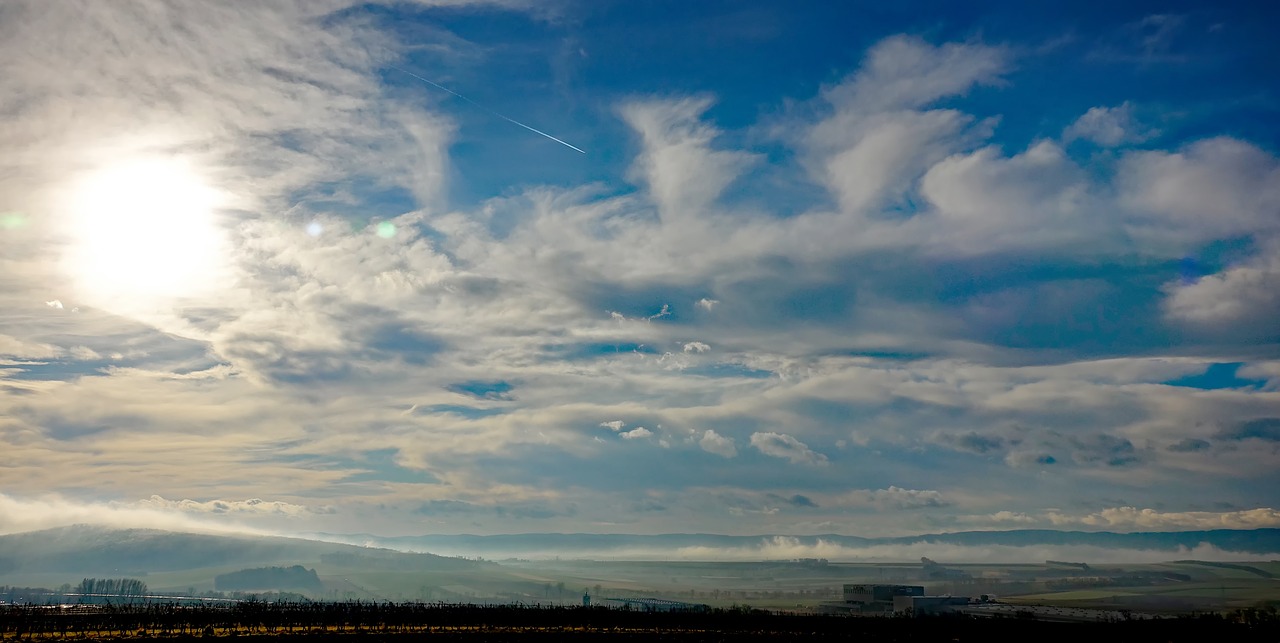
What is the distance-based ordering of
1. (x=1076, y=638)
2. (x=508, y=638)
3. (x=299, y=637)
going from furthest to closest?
(x=1076, y=638), (x=508, y=638), (x=299, y=637)

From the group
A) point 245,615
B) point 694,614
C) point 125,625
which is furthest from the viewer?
point 694,614

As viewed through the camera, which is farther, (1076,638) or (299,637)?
(1076,638)

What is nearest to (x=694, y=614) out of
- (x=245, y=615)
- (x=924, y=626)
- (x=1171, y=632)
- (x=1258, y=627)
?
(x=924, y=626)

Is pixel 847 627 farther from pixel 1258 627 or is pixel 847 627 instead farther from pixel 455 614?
pixel 1258 627

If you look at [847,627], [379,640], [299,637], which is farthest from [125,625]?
[847,627]

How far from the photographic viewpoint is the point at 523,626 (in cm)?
12212

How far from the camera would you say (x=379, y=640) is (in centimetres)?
9306

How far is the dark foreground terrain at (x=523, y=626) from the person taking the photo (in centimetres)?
10119

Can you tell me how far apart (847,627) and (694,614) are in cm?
2821

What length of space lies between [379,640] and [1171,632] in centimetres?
14031

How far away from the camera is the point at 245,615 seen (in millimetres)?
119375

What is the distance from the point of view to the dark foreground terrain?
10119 cm

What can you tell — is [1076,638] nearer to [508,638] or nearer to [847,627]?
[847,627]

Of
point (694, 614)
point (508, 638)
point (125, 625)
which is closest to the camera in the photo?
point (508, 638)
